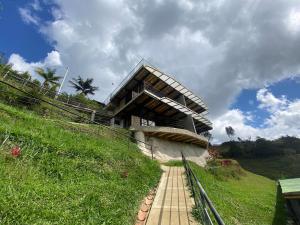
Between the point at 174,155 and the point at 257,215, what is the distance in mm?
13383

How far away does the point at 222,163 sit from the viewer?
1047 inches

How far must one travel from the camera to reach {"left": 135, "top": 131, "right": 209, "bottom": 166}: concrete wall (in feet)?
72.3

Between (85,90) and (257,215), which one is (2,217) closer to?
(257,215)

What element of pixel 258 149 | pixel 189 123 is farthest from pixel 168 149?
pixel 258 149

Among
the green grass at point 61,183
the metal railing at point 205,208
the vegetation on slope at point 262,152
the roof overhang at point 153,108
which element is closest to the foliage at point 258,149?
the vegetation on slope at point 262,152

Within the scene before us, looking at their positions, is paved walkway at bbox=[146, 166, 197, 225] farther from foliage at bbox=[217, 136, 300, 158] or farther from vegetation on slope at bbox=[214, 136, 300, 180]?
foliage at bbox=[217, 136, 300, 158]

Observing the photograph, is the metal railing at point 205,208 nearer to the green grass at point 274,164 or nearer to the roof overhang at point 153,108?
the roof overhang at point 153,108

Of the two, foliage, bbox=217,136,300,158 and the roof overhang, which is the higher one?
foliage, bbox=217,136,300,158

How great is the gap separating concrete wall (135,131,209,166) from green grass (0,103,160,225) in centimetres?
1191

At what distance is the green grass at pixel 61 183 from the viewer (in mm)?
4305

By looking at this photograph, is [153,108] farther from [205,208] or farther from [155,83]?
[205,208]

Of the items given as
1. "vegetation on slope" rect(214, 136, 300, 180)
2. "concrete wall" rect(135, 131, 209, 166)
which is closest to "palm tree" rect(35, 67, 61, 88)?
"concrete wall" rect(135, 131, 209, 166)

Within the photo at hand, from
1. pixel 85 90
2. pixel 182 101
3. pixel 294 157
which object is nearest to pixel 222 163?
pixel 182 101

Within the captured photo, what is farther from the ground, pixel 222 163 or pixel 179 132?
pixel 179 132
